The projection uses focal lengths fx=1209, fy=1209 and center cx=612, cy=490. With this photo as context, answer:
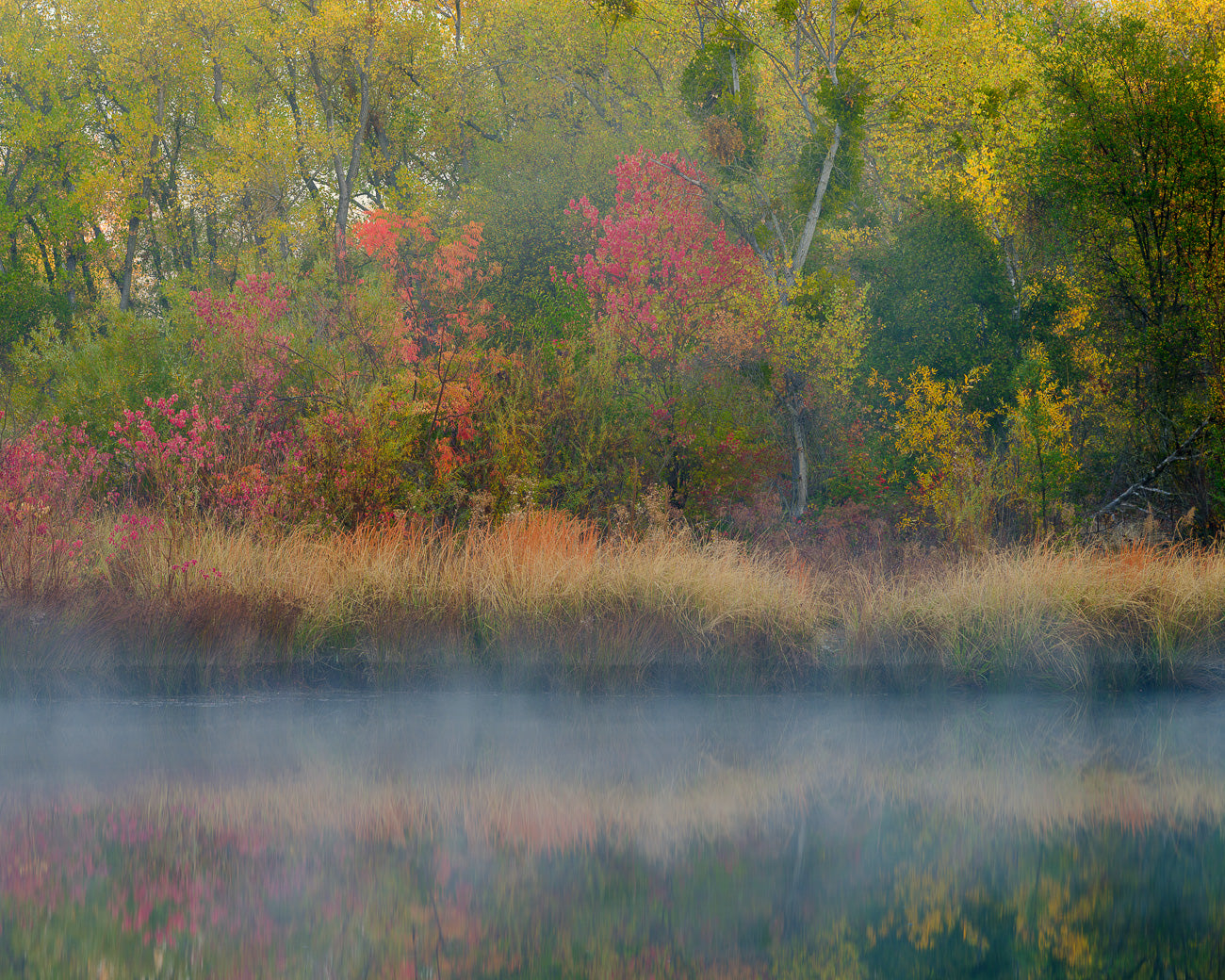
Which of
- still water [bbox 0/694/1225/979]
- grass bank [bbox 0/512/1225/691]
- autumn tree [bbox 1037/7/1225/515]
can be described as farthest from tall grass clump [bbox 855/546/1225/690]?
autumn tree [bbox 1037/7/1225/515]

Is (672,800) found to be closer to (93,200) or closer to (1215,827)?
(1215,827)

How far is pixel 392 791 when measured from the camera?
22.2ft

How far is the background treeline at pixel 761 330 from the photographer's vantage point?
1355 cm

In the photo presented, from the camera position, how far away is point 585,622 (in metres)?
10.5

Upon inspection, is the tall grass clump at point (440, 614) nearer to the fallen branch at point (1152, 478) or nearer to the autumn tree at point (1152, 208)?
the fallen branch at point (1152, 478)

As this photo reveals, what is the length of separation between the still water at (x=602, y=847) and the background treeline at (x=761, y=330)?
14.0ft

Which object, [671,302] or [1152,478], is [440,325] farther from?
[1152,478]

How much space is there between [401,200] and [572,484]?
836 inches

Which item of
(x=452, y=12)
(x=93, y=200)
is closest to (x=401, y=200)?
(x=452, y=12)

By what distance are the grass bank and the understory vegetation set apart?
0.03 metres

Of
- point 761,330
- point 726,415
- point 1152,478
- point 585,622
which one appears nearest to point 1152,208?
point 1152,478

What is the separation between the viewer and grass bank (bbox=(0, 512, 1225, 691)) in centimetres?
1022

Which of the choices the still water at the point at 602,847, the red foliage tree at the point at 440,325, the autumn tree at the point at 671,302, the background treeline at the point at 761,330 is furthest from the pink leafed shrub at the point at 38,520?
the autumn tree at the point at 671,302

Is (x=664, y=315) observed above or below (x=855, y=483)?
above
